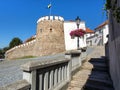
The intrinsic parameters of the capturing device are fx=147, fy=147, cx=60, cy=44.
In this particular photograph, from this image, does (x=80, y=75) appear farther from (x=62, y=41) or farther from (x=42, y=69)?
(x=62, y=41)

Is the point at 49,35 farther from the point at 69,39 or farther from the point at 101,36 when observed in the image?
the point at 101,36

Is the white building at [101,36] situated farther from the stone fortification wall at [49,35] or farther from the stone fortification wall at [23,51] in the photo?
the stone fortification wall at [23,51]

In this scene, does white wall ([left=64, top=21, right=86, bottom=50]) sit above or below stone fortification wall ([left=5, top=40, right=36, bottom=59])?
above

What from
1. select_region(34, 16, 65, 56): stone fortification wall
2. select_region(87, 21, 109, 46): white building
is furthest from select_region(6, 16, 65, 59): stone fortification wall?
select_region(87, 21, 109, 46): white building

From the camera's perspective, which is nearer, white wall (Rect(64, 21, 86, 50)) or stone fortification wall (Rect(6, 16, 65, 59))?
stone fortification wall (Rect(6, 16, 65, 59))

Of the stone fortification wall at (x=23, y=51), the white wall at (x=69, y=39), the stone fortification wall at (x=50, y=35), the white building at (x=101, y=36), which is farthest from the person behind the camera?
the white building at (x=101, y=36)

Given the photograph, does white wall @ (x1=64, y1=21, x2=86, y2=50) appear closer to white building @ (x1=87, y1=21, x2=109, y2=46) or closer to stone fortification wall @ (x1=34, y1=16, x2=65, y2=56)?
stone fortification wall @ (x1=34, y1=16, x2=65, y2=56)

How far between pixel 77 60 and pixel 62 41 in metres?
19.3

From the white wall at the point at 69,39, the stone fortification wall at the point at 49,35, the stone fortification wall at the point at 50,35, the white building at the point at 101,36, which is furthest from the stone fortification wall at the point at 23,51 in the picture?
the white building at the point at 101,36

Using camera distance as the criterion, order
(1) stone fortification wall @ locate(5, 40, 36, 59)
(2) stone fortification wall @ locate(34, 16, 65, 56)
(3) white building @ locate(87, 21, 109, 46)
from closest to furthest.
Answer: (2) stone fortification wall @ locate(34, 16, 65, 56), (1) stone fortification wall @ locate(5, 40, 36, 59), (3) white building @ locate(87, 21, 109, 46)

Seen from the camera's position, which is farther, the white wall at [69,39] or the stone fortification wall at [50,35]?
the white wall at [69,39]

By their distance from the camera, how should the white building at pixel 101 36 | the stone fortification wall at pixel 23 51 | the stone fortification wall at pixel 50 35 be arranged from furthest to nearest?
the white building at pixel 101 36
the stone fortification wall at pixel 23 51
the stone fortification wall at pixel 50 35

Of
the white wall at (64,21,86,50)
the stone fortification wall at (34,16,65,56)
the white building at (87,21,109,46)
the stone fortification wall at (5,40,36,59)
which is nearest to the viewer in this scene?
the stone fortification wall at (34,16,65,56)

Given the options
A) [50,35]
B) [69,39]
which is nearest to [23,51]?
[50,35]
